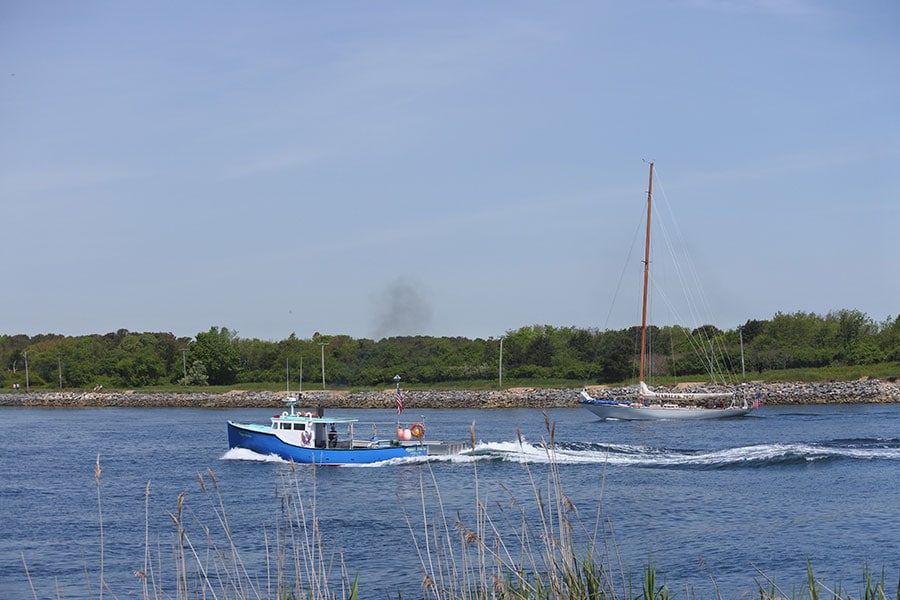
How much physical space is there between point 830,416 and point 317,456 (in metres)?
37.5

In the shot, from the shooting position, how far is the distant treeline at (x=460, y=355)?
96500 millimetres

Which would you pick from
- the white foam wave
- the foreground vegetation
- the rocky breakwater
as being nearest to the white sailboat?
the rocky breakwater

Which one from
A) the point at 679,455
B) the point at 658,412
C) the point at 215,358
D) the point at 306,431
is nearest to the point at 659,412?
the point at 658,412

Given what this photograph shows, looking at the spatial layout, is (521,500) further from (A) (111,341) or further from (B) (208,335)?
(A) (111,341)

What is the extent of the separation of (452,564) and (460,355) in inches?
3969

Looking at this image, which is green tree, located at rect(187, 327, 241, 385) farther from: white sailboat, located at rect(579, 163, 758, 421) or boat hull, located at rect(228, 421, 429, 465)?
boat hull, located at rect(228, 421, 429, 465)

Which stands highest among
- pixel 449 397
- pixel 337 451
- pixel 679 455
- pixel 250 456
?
pixel 449 397

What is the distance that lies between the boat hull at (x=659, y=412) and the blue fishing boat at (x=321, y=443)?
82.2 ft

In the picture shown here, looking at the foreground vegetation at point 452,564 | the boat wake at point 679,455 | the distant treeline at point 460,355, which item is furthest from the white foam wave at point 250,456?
the distant treeline at point 460,355

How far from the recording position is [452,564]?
43.4ft

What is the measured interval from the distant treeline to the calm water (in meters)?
38.9

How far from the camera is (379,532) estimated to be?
25938mm

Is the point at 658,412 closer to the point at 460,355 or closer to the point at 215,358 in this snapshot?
the point at 460,355

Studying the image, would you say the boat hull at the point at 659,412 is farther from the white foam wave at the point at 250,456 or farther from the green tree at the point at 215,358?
the green tree at the point at 215,358
